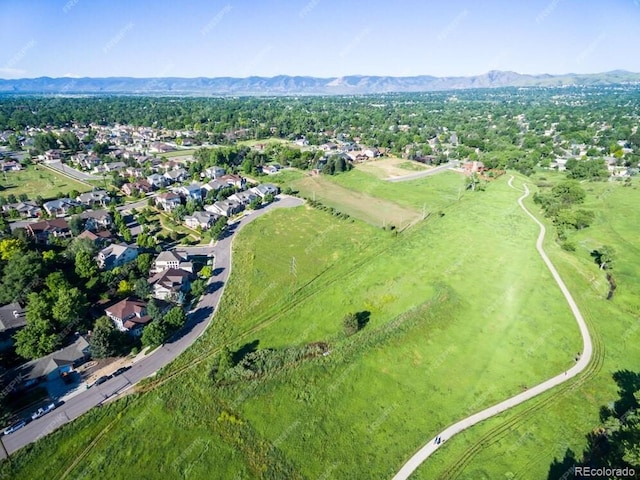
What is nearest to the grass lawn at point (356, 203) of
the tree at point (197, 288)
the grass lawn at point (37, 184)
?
the tree at point (197, 288)

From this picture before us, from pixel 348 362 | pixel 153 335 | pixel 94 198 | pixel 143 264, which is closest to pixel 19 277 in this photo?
pixel 143 264

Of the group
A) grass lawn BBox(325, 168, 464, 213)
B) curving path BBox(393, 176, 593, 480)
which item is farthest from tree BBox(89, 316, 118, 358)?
grass lawn BBox(325, 168, 464, 213)

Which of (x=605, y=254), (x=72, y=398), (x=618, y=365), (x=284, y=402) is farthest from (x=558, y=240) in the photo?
(x=72, y=398)

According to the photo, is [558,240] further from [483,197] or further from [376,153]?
[376,153]

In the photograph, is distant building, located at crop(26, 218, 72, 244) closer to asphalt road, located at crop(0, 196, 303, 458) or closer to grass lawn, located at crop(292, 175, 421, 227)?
asphalt road, located at crop(0, 196, 303, 458)

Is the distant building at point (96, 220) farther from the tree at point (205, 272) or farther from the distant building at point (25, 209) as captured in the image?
the tree at point (205, 272)
